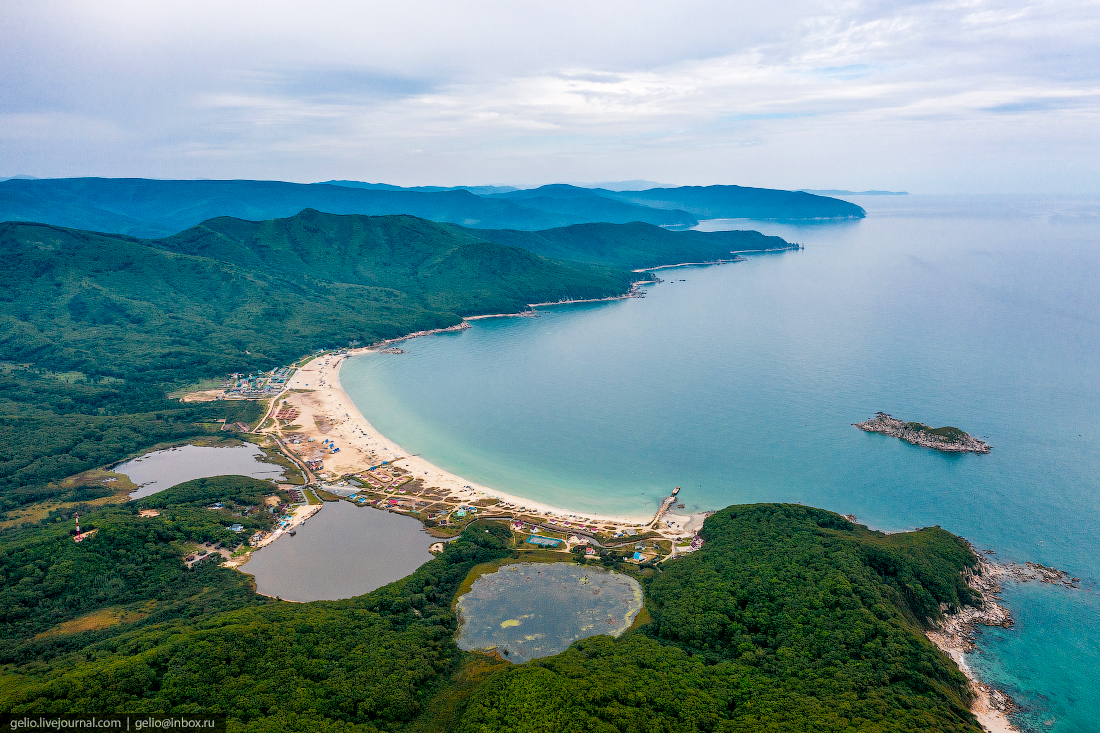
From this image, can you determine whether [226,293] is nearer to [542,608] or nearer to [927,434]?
[542,608]

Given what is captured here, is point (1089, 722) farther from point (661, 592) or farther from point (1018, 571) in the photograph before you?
point (661, 592)

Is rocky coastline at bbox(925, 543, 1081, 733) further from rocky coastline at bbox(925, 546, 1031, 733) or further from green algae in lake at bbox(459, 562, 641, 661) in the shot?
green algae in lake at bbox(459, 562, 641, 661)

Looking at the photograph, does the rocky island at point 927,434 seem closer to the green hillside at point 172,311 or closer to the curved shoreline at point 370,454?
the curved shoreline at point 370,454

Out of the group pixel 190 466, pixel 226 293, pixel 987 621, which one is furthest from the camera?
pixel 226 293

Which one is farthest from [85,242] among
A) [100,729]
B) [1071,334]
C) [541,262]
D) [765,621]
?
[1071,334]

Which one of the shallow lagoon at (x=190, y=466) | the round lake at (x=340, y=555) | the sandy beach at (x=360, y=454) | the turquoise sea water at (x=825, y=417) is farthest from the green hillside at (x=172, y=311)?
the round lake at (x=340, y=555)

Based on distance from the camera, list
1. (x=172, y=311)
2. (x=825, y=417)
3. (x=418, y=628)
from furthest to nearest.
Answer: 1. (x=172, y=311)
2. (x=825, y=417)
3. (x=418, y=628)

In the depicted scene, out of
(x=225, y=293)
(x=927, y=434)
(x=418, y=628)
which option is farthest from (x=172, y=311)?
(x=927, y=434)
